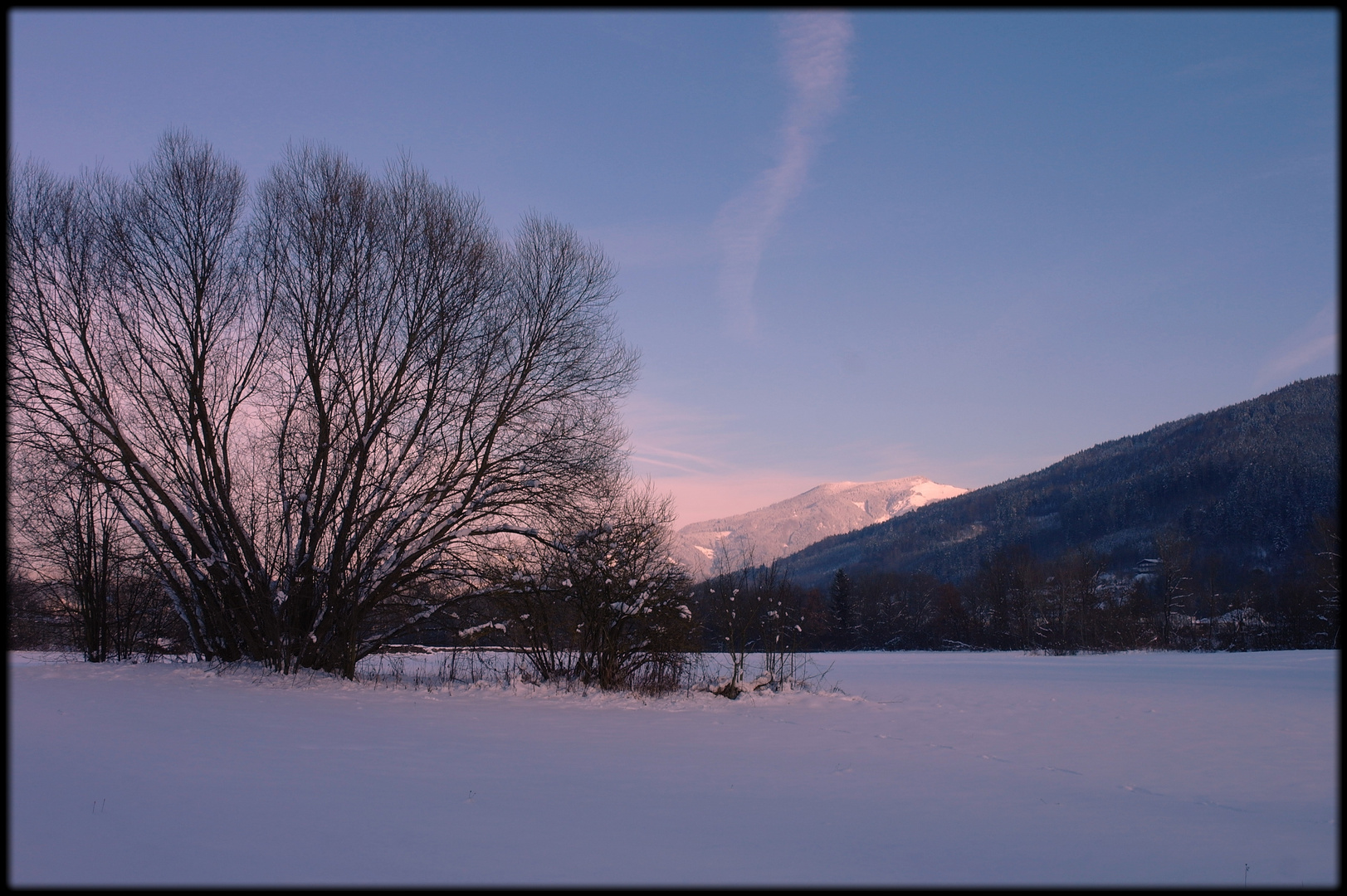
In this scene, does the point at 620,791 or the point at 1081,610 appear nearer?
the point at 620,791

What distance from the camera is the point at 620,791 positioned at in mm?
6969

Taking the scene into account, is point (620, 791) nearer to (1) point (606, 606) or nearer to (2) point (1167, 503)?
(1) point (606, 606)

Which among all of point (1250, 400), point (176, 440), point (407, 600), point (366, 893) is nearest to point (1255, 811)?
point (366, 893)

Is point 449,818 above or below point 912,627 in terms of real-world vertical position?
above

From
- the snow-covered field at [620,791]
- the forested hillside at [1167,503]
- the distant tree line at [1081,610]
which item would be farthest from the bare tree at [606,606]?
the forested hillside at [1167,503]

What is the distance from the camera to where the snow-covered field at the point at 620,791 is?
4602 millimetres

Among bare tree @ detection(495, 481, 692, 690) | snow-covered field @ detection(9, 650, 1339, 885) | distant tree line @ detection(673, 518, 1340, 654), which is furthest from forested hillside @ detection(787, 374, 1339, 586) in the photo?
snow-covered field @ detection(9, 650, 1339, 885)

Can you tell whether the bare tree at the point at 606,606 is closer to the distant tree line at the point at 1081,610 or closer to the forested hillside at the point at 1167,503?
the distant tree line at the point at 1081,610

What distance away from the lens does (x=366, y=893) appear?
3.86m

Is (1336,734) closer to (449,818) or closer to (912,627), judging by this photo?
(449,818)

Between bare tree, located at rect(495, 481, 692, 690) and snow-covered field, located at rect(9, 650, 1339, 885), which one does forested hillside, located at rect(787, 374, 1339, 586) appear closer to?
bare tree, located at rect(495, 481, 692, 690)

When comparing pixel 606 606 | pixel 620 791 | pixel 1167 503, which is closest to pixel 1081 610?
→ pixel 606 606

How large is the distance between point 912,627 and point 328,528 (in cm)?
6716

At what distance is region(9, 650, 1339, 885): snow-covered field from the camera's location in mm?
4602
